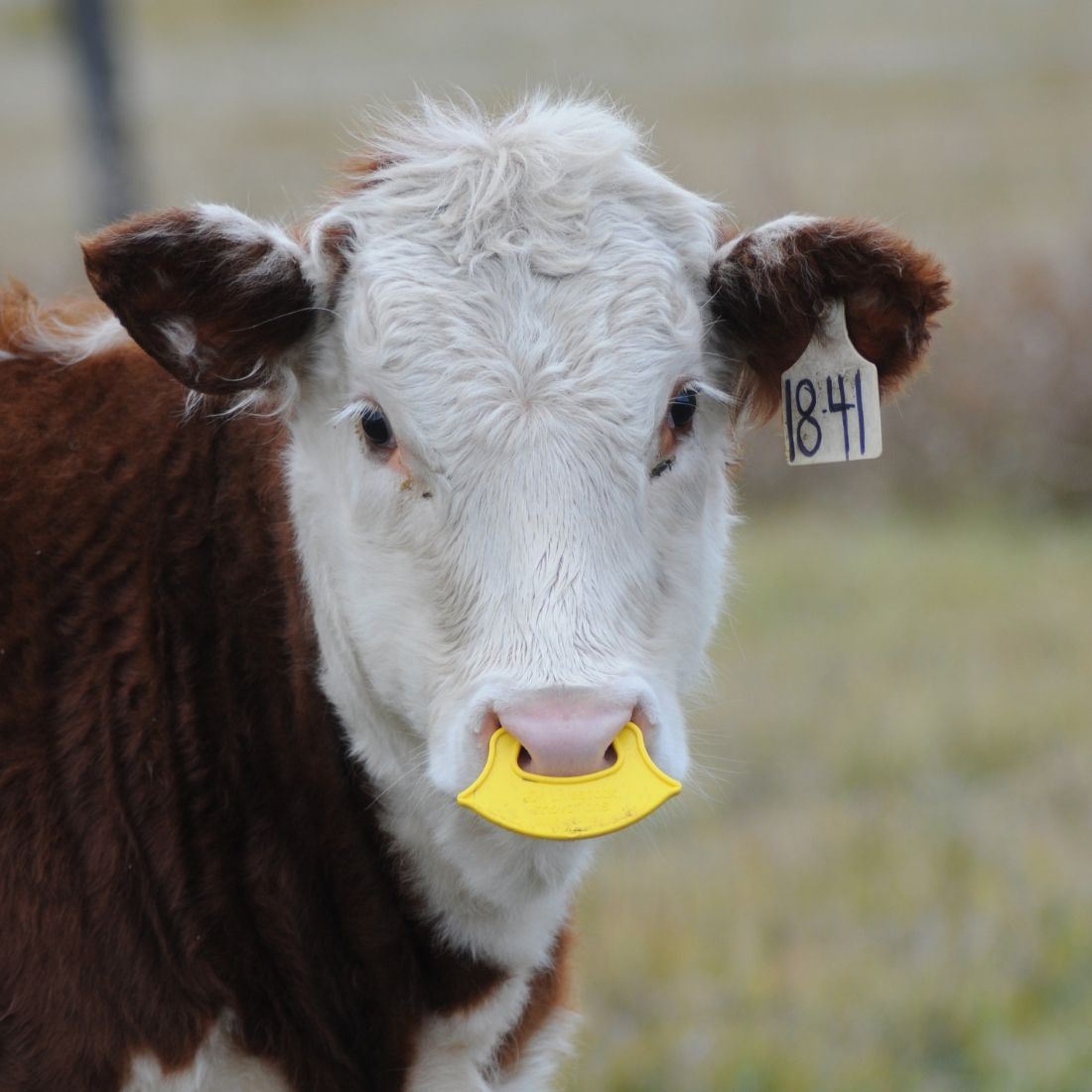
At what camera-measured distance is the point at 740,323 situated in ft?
10.5

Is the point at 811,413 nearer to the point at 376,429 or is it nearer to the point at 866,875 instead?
the point at 376,429

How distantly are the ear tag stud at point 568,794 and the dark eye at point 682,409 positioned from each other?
2.14 feet

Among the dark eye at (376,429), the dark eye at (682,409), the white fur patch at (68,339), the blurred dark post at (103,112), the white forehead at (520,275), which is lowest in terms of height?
the blurred dark post at (103,112)

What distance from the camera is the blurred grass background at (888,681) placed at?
5.00 m

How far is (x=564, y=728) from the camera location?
2.54 metres

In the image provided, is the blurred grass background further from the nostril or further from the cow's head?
the nostril

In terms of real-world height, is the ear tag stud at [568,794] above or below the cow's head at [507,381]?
below

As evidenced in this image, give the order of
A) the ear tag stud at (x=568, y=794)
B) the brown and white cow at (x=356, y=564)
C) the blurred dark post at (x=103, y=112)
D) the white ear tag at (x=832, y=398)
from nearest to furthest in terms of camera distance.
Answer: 1. the ear tag stud at (x=568, y=794)
2. the brown and white cow at (x=356, y=564)
3. the white ear tag at (x=832, y=398)
4. the blurred dark post at (x=103, y=112)

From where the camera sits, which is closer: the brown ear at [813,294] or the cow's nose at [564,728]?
the cow's nose at [564,728]

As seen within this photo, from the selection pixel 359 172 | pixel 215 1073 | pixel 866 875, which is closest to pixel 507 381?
pixel 359 172

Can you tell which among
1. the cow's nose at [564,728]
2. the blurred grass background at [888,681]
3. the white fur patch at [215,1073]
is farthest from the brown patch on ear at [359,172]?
the white fur patch at [215,1073]

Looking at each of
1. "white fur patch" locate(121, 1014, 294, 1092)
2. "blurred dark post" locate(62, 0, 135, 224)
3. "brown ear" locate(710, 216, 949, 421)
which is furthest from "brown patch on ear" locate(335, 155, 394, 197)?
"blurred dark post" locate(62, 0, 135, 224)

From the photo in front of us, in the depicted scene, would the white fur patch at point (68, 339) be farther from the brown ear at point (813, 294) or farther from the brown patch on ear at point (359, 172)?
the brown ear at point (813, 294)

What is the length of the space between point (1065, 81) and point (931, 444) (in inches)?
731
